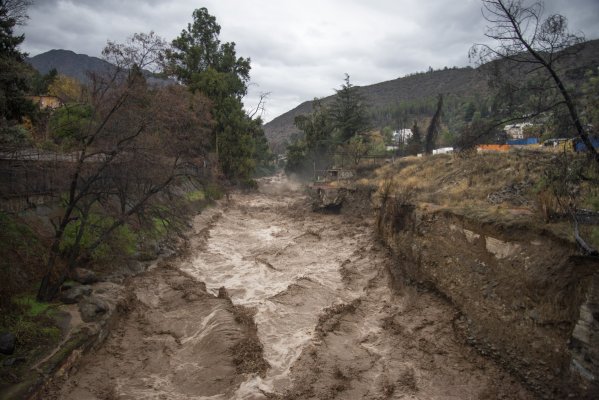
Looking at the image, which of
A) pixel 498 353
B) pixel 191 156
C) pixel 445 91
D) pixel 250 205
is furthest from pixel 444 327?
pixel 445 91

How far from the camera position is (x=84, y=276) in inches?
567

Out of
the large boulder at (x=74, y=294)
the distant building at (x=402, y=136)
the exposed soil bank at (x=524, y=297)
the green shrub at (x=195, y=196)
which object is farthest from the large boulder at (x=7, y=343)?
the distant building at (x=402, y=136)

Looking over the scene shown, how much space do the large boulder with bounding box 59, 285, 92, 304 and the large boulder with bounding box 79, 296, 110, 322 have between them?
37cm

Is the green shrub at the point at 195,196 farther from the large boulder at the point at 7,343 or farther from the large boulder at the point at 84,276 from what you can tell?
the large boulder at the point at 7,343

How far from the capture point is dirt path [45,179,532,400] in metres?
9.63

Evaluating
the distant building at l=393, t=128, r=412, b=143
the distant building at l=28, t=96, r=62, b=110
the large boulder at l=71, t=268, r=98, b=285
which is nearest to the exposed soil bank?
the large boulder at l=71, t=268, r=98, b=285

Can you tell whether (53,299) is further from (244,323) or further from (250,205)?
(250,205)

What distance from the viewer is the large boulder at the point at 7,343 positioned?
9.25m

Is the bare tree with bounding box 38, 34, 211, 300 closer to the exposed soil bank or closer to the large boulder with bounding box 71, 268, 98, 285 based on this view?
the large boulder with bounding box 71, 268, 98, 285

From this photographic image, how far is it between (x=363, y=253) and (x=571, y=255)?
12.5 meters

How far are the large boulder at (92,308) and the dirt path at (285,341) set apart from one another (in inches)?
34.8

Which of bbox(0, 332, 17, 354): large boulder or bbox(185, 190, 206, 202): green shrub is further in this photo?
bbox(185, 190, 206, 202): green shrub

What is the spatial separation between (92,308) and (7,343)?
276 cm

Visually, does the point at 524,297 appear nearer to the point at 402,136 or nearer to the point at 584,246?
the point at 584,246
